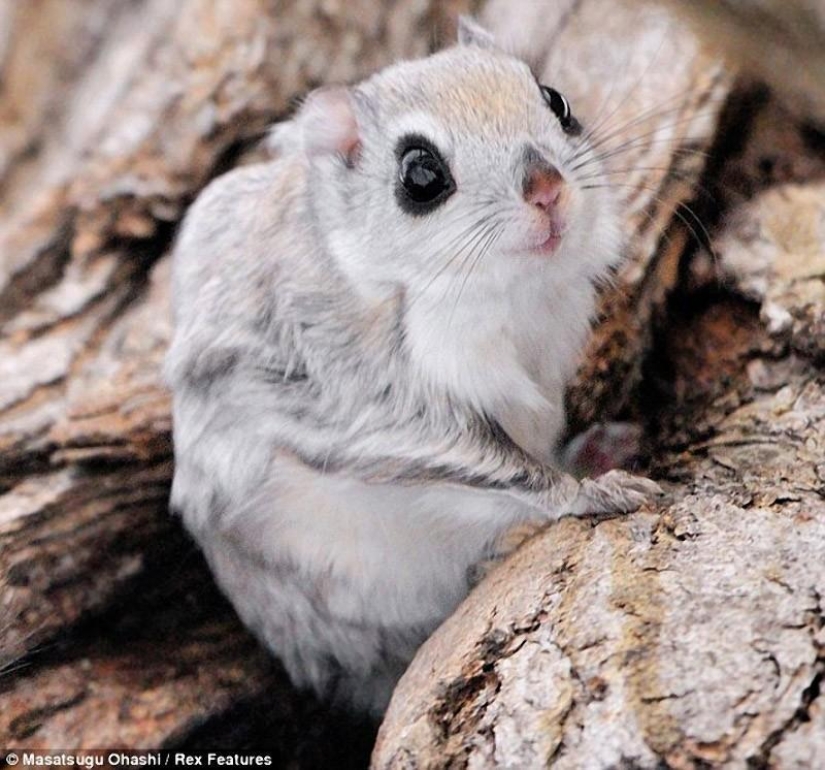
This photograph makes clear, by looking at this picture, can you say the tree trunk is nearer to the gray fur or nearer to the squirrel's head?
the gray fur

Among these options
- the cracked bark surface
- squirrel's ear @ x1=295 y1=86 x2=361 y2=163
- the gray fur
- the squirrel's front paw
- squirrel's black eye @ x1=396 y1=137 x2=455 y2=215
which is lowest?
the cracked bark surface

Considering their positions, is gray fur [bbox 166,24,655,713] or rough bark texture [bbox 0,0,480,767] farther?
rough bark texture [bbox 0,0,480,767]

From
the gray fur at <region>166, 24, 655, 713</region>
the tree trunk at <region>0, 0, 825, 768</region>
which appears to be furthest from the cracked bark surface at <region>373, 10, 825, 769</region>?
the gray fur at <region>166, 24, 655, 713</region>

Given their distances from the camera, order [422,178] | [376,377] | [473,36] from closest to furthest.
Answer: [422,178], [376,377], [473,36]

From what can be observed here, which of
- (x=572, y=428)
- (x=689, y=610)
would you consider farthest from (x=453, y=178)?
(x=689, y=610)

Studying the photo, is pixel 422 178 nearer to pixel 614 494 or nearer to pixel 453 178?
pixel 453 178

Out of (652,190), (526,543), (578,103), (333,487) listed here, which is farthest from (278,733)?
(578,103)
